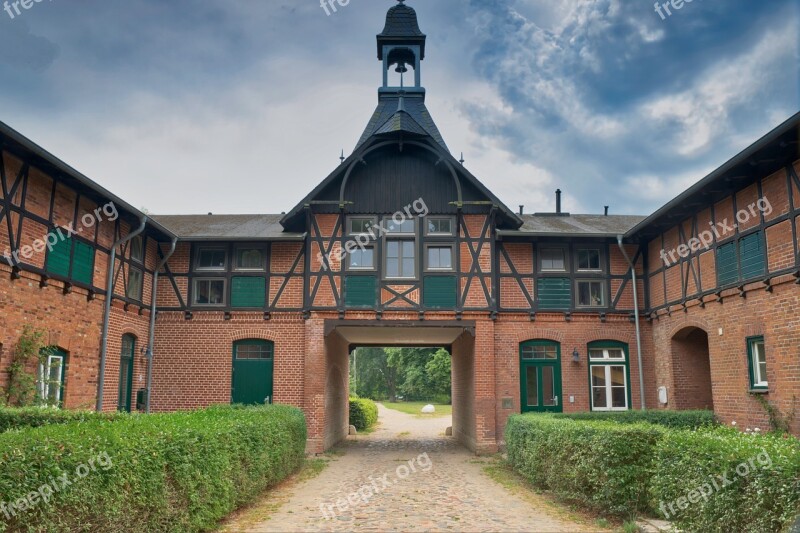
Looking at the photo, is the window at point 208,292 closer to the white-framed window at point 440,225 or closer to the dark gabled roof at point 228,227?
the dark gabled roof at point 228,227

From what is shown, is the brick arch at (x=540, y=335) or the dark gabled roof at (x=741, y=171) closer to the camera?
the dark gabled roof at (x=741, y=171)

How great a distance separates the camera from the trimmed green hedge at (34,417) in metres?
9.20

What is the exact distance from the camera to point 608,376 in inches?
672

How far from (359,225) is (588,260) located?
6494 mm

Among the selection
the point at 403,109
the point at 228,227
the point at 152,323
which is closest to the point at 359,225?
the point at 403,109

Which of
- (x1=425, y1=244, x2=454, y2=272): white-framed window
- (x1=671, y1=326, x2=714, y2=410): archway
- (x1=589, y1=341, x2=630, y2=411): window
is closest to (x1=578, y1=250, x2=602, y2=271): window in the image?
(x1=589, y1=341, x2=630, y2=411): window

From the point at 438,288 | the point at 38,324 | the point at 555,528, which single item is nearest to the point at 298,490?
the point at 555,528

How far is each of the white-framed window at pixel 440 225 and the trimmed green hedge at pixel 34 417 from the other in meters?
9.45

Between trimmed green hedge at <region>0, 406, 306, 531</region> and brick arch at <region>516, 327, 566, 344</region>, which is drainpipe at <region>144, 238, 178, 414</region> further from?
brick arch at <region>516, 327, 566, 344</region>

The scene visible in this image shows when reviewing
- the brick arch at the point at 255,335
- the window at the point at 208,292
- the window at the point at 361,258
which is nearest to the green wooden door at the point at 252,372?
the brick arch at the point at 255,335

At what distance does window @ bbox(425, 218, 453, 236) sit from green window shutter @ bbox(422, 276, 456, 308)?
1261mm

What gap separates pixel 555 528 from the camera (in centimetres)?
815

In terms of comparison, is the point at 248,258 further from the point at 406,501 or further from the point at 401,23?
the point at 406,501

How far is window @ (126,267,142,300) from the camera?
50.8 feet
